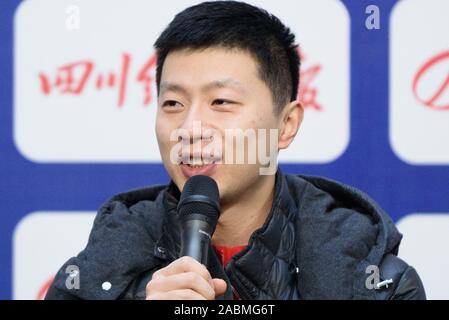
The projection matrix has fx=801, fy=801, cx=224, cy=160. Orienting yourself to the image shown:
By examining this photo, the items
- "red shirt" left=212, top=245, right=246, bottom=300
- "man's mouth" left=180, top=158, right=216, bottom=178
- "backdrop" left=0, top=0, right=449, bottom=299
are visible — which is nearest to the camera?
"man's mouth" left=180, top=158, right=216, bottom=178

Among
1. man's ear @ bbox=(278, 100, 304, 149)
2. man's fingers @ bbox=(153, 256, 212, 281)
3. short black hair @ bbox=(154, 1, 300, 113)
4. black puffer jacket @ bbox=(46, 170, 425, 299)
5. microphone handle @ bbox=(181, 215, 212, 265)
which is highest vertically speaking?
short black hair @ bbox=(154, 1, 300, 113)

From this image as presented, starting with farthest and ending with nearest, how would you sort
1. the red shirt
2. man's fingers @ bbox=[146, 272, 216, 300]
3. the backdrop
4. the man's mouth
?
1. the backdrop
2. the red shirt
3. the man's mouth
4. man's fingers @ bbox=[146, 272, 216, 300]

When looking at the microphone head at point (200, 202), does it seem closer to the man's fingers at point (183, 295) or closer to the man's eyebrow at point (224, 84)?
the man's fingers at point (183, 295)

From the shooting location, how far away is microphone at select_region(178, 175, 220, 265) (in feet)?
2.72

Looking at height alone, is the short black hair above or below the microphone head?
above

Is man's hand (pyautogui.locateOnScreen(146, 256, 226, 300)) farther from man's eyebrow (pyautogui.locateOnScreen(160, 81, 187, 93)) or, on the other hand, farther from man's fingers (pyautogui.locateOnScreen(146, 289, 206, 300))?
man's eyebrow (pyautogui.locateOnScreen(160, 81, 187, 93))

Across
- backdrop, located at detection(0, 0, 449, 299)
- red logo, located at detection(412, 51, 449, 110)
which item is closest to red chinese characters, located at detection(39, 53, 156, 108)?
backdrop, located at detection(0, 0, 449, 299)

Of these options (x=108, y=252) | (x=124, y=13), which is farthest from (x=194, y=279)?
(x=124, y=13)

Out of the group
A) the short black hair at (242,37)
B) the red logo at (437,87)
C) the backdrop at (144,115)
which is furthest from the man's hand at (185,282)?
the red logo at (437,87)

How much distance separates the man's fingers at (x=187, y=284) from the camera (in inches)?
31.0

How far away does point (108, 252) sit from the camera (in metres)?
1.15

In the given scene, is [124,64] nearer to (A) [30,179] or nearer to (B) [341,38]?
(A) [30,179]

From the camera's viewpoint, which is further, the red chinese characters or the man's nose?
the red chinese characters

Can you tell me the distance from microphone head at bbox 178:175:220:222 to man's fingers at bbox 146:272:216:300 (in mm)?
91
